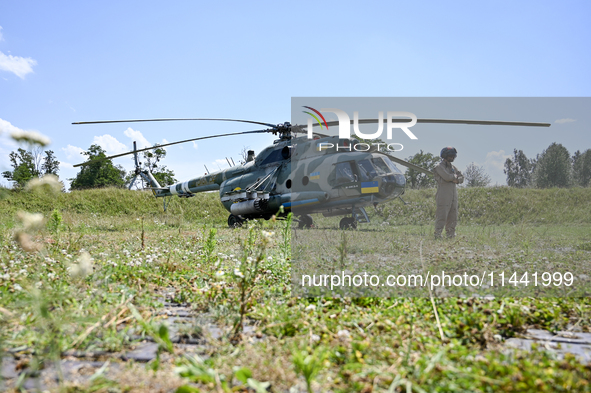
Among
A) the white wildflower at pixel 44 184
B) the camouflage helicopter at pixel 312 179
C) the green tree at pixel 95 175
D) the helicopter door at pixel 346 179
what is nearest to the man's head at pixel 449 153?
the camouflage helicopter at pixel 312 179

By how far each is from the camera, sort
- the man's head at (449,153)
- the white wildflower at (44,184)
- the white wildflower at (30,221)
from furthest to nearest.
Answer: the man's head at (449,153) < the white wildflower at (44,184) < the white wildflower at (30,221)

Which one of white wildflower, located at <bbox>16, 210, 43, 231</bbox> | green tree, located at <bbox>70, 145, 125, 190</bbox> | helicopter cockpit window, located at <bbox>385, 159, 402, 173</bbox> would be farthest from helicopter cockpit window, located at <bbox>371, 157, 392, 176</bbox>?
green tree, located at <bbox>70, 145, 125, 190</bbox>

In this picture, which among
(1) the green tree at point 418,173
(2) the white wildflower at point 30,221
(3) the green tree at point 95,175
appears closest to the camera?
(2) the white wildflower at point 30,221

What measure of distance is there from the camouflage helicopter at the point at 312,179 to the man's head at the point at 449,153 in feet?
8.52

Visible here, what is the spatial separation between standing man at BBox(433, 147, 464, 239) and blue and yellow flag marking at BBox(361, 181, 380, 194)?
308 centimetres

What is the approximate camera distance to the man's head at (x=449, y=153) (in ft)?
23.4

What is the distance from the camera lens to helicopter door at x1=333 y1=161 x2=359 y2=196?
1088 cm

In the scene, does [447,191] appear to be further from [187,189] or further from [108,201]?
[108,201]

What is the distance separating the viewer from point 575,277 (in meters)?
4.10

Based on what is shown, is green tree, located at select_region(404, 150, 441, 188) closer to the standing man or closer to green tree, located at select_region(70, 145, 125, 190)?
the standing man

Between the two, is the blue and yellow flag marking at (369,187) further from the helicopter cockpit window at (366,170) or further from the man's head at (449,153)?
the man's head at (449,153)

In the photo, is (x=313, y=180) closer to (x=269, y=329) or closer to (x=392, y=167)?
(x=392, y=167)

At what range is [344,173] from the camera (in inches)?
436

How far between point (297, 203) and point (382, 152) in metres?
3.21
